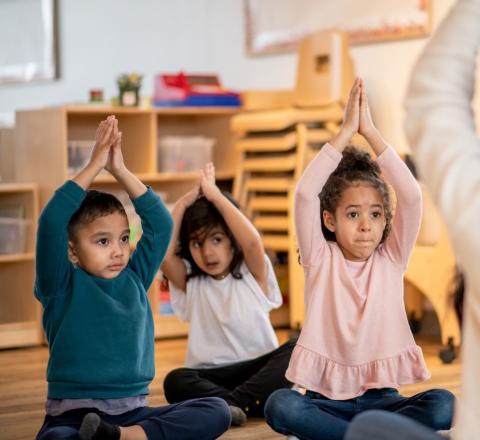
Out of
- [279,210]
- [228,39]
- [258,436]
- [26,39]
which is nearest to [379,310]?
[258,436]

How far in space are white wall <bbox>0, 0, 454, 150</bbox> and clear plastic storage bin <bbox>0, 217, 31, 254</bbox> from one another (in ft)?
2.35

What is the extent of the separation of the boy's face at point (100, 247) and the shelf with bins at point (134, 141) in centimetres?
180

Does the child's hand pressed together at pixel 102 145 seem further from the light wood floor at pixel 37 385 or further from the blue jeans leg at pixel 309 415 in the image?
the light wood floor at pixel 37 385

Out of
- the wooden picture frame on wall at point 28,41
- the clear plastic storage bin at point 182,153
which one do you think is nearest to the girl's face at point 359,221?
the clear plastic storage bin at point 182,153

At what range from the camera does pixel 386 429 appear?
128 centimetres

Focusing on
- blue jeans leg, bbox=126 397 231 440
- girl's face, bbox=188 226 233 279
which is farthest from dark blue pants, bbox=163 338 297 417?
blue jeans leg, bbox=126 397 231 440

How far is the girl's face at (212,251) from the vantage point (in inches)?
107

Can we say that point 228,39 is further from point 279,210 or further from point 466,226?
point 466,226

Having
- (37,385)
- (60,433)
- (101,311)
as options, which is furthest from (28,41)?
(60,433)

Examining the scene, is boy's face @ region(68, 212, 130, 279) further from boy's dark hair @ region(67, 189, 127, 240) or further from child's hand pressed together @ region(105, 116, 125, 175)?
child's hand pressed together @ region(105, 116, 125, 175)

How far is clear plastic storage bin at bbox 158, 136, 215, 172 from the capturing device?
4348mm

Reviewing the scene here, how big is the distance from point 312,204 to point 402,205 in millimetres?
189

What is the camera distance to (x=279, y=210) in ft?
13.7

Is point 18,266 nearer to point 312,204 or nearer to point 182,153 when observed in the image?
point 182,153
